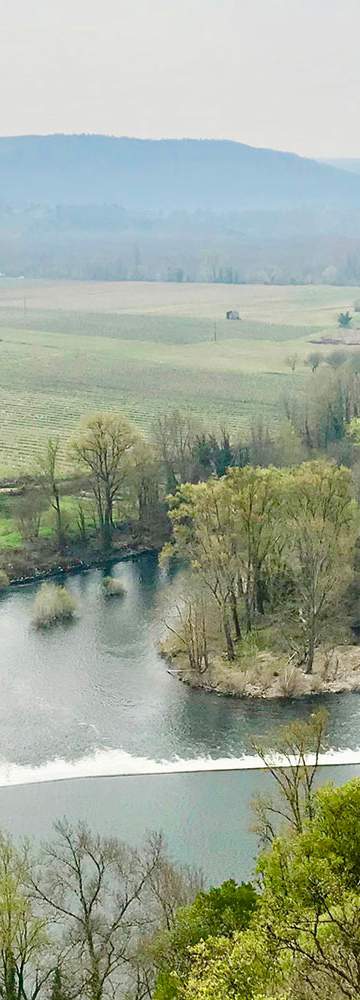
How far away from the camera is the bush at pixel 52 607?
4966 centimetres

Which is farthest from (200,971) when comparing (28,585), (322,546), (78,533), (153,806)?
(78,533)

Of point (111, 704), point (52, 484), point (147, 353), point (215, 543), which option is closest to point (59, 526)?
point (52, 484)

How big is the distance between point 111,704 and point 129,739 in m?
3.02

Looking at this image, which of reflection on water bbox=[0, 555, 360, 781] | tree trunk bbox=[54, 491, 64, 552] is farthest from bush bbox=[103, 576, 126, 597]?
tree trunk bbox=[54, 491, 64, 552]

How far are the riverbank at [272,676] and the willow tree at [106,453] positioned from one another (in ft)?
54.2

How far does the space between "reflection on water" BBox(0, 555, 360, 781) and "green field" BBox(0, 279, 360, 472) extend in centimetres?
2313

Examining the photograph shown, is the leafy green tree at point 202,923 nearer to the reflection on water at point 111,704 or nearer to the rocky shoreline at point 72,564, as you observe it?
the reflection on water at point 111,704

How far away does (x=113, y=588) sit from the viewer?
2105 inches

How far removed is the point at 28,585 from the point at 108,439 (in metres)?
9.33

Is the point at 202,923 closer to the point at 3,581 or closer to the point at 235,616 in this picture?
the point at 235,616

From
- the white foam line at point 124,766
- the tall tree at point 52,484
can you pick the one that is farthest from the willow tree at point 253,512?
the tall tree at point 52,484

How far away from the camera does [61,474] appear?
66.4 metres

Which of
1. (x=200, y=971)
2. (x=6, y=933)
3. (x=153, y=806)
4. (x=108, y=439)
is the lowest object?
(x=153, y=806)

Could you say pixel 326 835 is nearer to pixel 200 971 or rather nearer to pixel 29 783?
pixel 200 971
